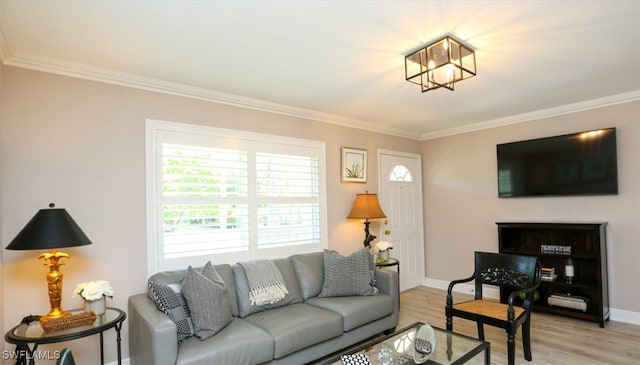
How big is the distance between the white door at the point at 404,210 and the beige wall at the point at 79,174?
2.92 m

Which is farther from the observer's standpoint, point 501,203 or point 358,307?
point 501,203

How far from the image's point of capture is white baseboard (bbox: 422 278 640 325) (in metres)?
3.68

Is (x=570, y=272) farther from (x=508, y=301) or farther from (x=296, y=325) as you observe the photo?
(x=296, y=325)

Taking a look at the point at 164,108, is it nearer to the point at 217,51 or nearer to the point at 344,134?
the point at 217,51

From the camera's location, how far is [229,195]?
11.2 feet

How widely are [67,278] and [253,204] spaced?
1.64 m

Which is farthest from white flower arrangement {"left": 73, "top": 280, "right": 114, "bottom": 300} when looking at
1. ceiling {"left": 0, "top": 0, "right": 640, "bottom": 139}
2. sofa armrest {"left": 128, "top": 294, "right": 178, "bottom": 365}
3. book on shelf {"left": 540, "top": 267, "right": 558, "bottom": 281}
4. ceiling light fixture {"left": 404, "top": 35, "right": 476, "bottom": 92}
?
book on shelf {"left": 540, "top": 267, "right": 558, "bottom": 281}

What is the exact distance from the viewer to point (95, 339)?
266 centimetres

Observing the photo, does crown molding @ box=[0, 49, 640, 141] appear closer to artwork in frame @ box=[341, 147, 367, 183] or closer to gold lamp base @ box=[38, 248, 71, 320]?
artwork in frame @ box=[341, 147, 367, 183]

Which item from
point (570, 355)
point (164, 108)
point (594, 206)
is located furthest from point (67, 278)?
point (594, 206)

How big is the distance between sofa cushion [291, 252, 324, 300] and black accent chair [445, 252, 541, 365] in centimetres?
122

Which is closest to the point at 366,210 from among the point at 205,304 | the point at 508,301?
the point at 508,301

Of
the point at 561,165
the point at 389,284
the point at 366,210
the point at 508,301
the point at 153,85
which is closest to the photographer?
the point at 508,301

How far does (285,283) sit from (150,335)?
1.34m
